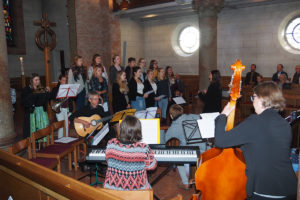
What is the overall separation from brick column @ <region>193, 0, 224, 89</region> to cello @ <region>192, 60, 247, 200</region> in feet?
23.2

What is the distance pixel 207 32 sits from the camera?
9.53 metres

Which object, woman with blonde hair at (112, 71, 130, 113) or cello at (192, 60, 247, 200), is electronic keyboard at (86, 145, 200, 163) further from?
woman with blonde hair at (112, 71, 130, 113)

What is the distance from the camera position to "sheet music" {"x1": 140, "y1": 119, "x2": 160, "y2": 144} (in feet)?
11.8

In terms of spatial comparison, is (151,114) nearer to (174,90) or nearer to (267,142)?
(267,142)

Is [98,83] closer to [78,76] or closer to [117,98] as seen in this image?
[117,98]

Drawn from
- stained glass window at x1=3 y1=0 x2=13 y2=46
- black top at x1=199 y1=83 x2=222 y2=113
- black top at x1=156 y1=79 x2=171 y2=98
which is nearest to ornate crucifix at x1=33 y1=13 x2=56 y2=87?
black top at x1=156 y1=79 x2=171 y2=98

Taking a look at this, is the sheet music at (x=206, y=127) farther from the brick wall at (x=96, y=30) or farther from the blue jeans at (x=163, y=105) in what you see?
the brick wall at (x=96, y=30)

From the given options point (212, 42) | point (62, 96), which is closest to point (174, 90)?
point (212, 42)

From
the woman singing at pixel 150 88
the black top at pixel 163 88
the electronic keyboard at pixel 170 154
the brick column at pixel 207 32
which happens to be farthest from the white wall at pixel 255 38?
the electronic keyboard at pixel 170 154

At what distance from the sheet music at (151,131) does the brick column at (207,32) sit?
6570 millimetres

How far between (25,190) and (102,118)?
8.82 feet

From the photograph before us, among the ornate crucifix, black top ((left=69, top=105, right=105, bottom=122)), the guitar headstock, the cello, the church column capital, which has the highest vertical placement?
the church column capital

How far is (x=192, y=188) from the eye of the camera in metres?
4.37

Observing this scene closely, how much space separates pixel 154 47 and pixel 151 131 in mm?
12867
